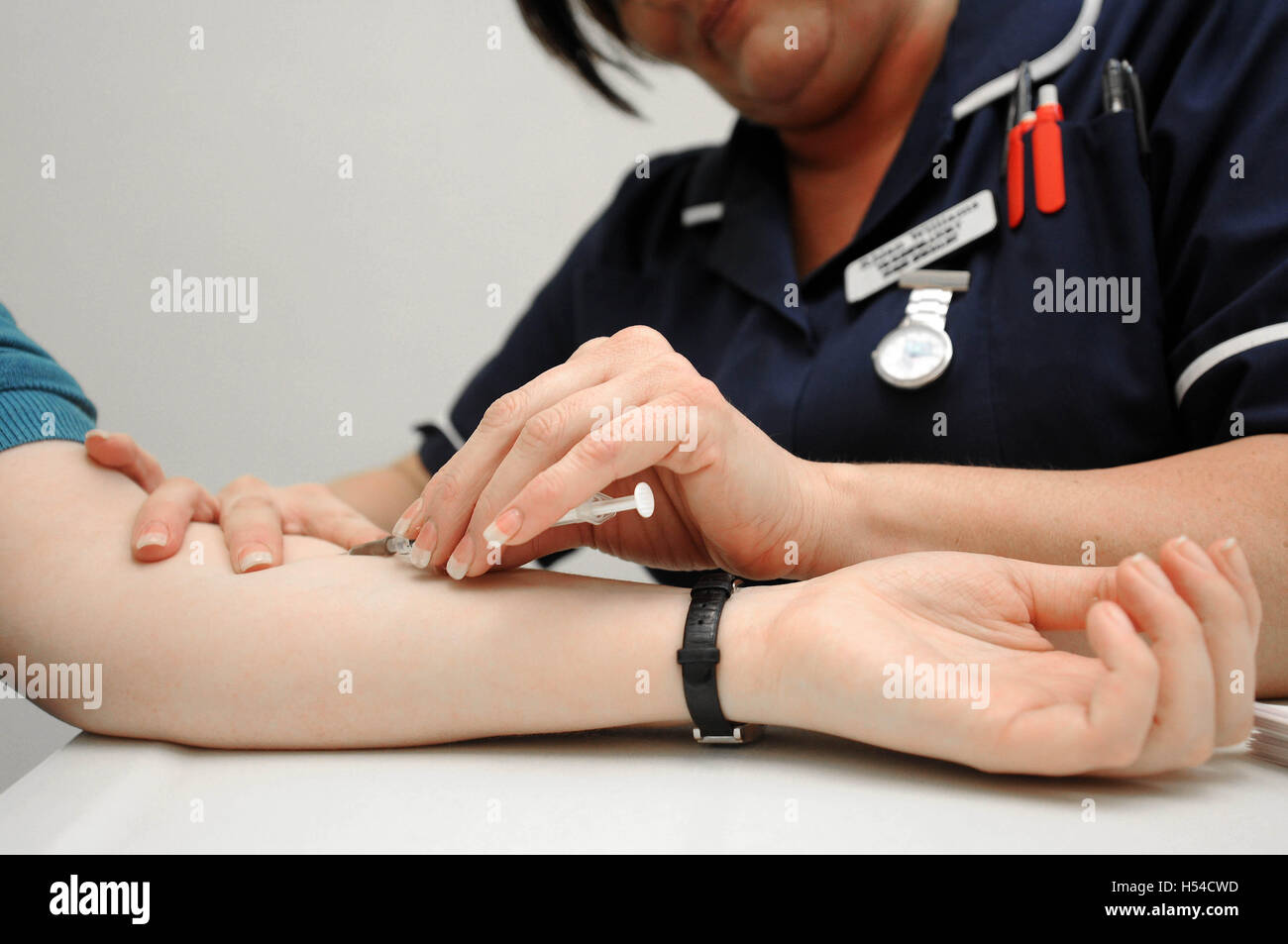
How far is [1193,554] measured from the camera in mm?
432

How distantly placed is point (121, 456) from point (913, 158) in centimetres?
71

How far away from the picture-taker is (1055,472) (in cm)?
67

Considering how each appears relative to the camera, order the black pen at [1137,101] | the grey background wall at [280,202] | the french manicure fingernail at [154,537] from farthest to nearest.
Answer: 1. the grey background wall at [280,202]
2. the black pen at [1137,101]
3. the french manicure fingernail at [154,537]

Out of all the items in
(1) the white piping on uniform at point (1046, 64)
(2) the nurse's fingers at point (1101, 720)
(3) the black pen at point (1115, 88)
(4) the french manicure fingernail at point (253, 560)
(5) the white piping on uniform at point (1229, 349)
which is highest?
(1) the white piping on uniform at point (1046, 64)

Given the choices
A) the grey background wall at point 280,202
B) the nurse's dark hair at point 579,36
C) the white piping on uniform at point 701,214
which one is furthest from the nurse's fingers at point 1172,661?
the grey background wall at point 280,202

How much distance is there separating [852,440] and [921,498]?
0.19 metres

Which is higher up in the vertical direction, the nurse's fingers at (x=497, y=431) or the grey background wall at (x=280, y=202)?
the grey background wall at (x=280, y=202)

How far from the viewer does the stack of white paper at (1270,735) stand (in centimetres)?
49

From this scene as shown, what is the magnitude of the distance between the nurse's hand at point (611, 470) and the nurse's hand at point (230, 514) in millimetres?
122

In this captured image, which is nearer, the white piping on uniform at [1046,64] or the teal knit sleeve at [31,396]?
the teal knit sleeve at [31,396]

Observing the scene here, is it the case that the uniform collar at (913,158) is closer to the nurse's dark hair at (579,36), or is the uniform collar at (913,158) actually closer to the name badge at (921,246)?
the name badge at (921,246)

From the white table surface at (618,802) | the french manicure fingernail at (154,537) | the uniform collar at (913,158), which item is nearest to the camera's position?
the white table surface at (618,802)

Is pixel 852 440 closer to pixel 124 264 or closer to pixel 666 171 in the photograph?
pixel 666 171

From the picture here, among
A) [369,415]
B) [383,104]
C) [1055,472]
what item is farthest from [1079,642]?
[383,104]
